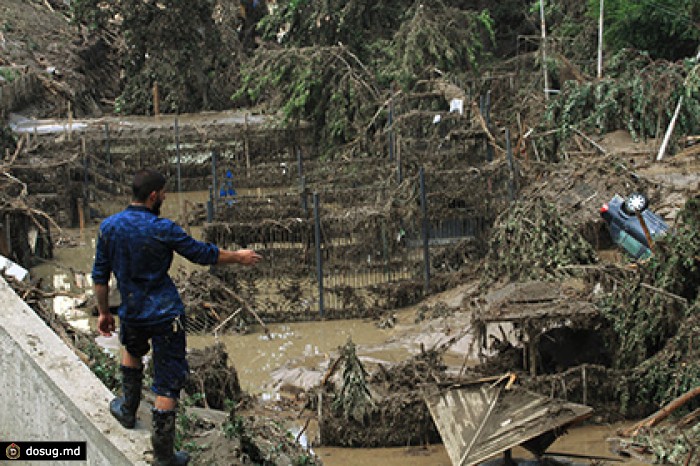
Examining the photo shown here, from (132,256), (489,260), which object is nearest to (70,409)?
(132,256)

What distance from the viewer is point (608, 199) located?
1706cm

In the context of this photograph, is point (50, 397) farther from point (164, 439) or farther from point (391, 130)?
point (391, 130)

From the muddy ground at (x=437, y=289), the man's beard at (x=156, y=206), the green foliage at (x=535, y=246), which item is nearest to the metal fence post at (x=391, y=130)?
the muddy ground at (x=437, y=289)

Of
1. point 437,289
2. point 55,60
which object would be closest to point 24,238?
point 437,289

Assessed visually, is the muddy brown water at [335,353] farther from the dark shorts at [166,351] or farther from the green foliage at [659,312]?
the dark shorts at [166,351]

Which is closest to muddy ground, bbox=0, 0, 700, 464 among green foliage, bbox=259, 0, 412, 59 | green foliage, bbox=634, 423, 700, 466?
green foliage, bbox=634, 423, 700, 466

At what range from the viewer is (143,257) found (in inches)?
259

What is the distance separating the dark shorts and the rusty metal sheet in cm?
395

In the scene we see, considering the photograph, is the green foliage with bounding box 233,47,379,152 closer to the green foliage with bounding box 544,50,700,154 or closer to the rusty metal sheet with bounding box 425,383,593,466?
the green foliage with bounding box 544,50,700,154

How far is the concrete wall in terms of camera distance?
282 inches

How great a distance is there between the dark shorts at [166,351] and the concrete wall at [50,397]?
1.79 ft

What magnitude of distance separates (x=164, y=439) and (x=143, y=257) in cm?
113

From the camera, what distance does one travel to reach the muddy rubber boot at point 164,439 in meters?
6.68

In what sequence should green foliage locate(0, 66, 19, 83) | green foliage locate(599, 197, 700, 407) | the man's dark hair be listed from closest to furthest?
the man's dark hair
green foliage locate(599, 197, 700, 407)
green foliage locate(0, 66, 19, 83)
